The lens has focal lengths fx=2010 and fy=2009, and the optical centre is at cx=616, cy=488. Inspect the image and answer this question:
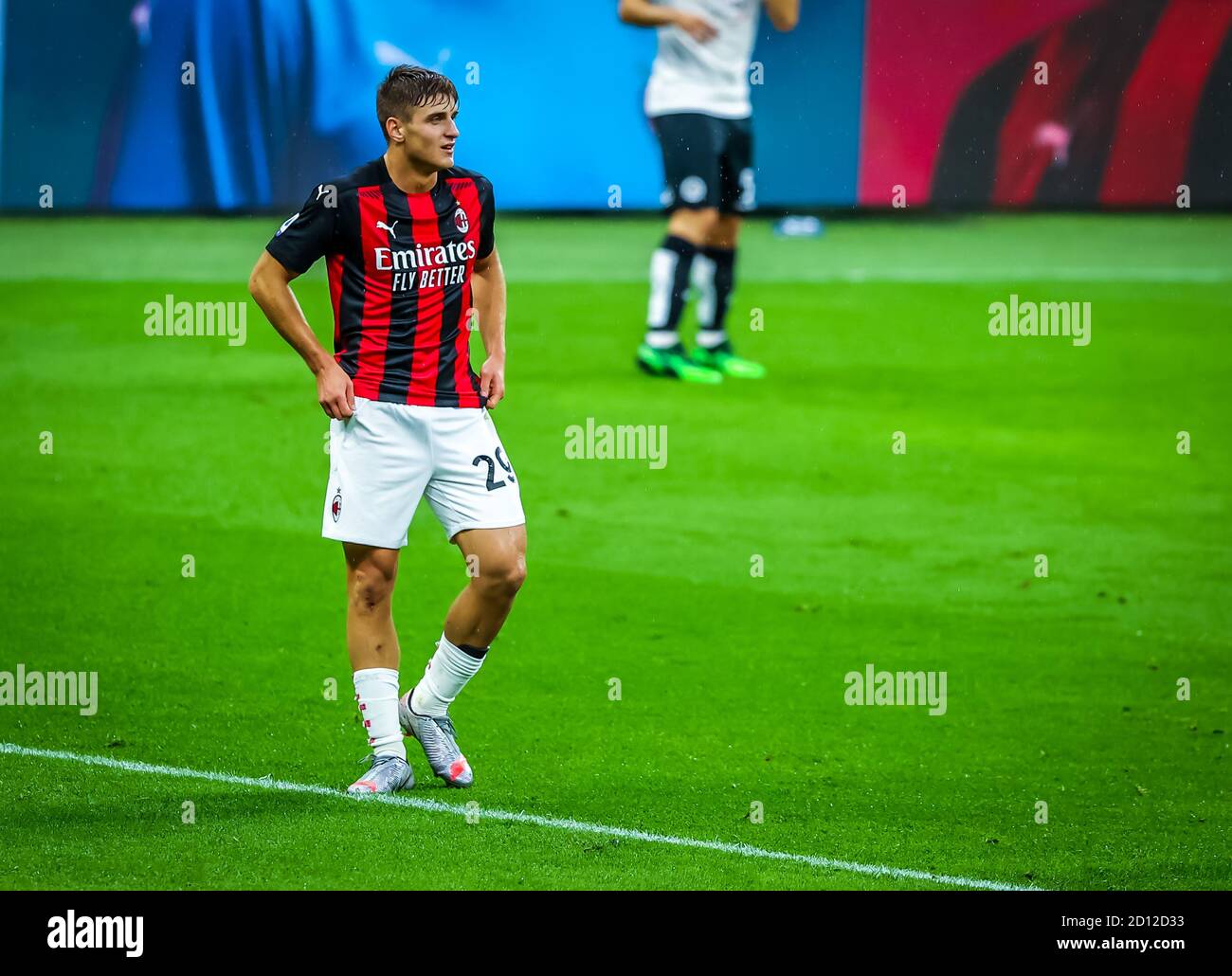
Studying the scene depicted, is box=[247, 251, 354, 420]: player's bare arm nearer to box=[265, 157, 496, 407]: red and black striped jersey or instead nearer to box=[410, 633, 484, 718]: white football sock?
box=[265, 157, 496, 407]: red and black striped jersey

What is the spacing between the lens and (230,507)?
10234 millimetres

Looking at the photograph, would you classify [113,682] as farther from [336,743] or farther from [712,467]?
[712,467]

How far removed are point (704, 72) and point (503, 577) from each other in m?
7.62

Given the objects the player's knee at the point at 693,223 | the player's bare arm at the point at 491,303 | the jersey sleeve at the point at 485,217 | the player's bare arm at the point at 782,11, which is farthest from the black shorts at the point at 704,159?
the jersey sleeve at the point at 485,217

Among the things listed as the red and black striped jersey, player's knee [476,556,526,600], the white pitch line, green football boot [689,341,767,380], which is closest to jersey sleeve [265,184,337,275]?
the red and black striped jersey

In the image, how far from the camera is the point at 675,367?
1332cm

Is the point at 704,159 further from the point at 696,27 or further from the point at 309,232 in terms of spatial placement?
the point at 309,232

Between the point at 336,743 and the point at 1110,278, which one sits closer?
the point at 336,743

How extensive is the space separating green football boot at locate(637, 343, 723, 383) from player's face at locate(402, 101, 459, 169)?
728 cm
